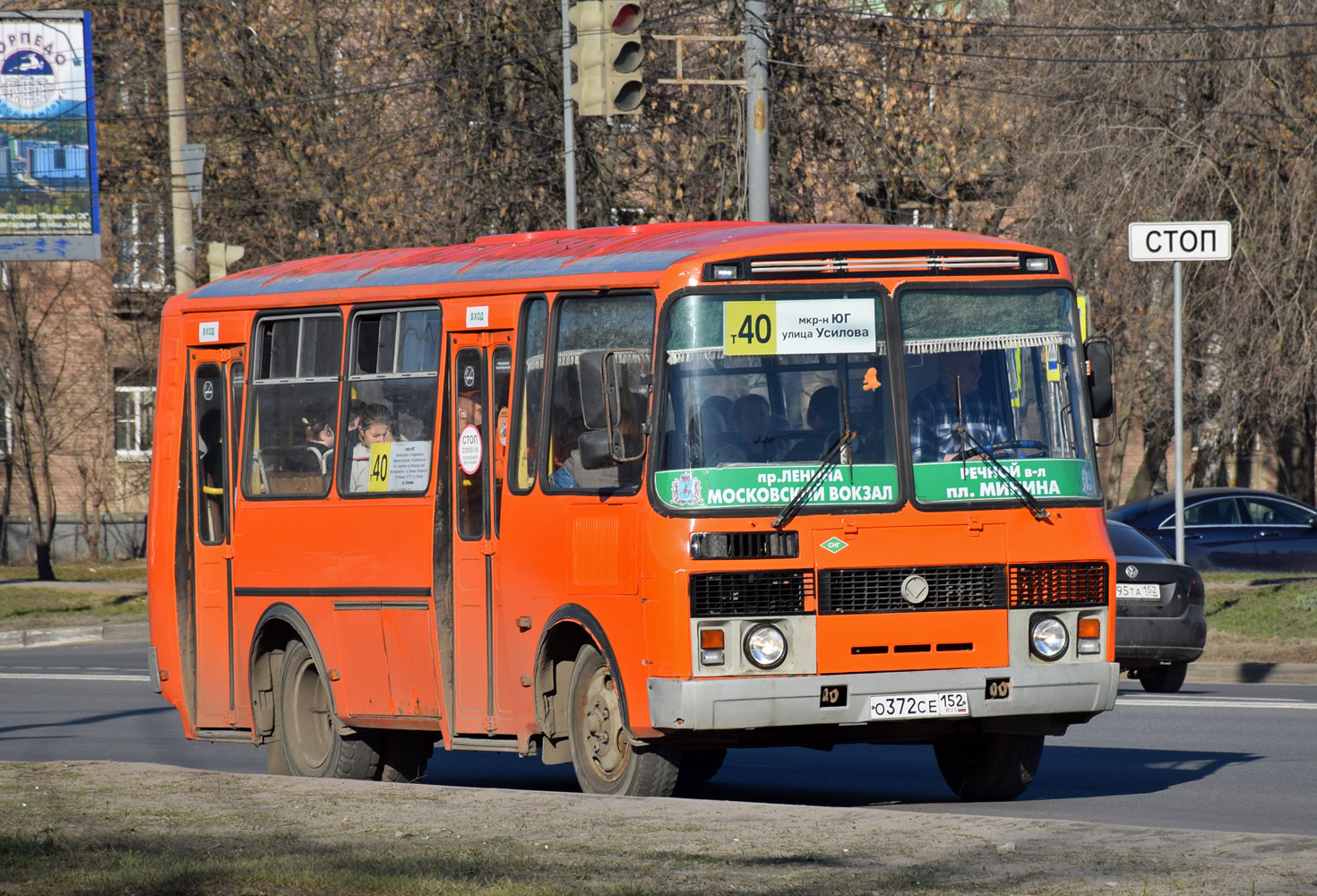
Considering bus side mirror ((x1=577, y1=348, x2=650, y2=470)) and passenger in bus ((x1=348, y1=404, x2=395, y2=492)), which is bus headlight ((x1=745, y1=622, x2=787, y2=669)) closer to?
bus side mirror ((x1=577, y1=348, x2=650, y2=470))

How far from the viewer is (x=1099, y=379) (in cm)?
952

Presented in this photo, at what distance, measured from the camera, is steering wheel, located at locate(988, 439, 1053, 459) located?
917 cm

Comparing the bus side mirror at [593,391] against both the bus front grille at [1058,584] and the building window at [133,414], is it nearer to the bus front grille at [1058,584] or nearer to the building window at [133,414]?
the bus front grille at [1058,584]

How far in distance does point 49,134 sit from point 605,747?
1956 cm

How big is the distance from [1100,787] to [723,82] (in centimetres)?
1071

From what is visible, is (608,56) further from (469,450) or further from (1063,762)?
(1063,762)

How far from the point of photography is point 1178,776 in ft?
35.7

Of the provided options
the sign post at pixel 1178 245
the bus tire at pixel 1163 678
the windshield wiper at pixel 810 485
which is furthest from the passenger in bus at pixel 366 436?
the sign post at pixel 1178 245

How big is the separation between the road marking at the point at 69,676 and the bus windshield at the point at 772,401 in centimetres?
1149

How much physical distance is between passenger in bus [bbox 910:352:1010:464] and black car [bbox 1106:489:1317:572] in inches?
661

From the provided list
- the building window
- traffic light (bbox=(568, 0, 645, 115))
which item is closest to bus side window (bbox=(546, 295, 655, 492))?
traffic light (bbox=(568, 0, 645, 115))

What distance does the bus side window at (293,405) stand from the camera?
36.8ft

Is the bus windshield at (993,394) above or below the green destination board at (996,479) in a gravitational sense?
above

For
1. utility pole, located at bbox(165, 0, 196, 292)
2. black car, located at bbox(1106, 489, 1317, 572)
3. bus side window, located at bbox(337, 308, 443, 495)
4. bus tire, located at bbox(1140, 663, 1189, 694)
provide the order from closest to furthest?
bus side window, located at bbox(337, 308, 443, 495), bus tire, located at bbox(1140, 663, 1189, 694), utility pole, located at bbox(165, 0, 196, 292), black car, located at bbox(1106, 489, 1317, 572)
